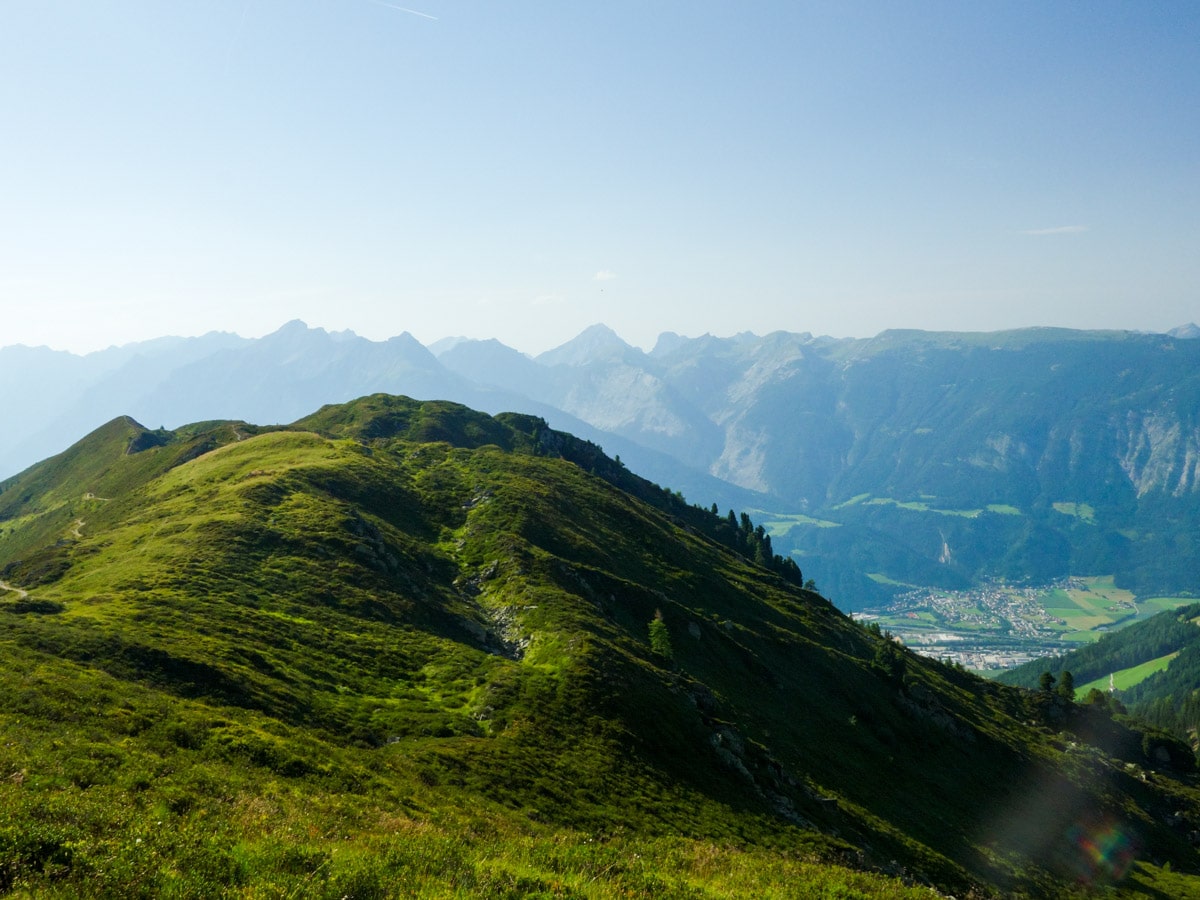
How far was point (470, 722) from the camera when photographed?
171 ft

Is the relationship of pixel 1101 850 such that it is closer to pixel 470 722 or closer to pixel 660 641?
pixel 660 641

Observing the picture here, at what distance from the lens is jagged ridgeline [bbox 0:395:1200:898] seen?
22.6m

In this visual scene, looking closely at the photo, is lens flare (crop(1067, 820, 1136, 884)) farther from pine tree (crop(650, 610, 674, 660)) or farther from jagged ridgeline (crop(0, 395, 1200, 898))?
pine tree (crop(650, 610, 674, 660))

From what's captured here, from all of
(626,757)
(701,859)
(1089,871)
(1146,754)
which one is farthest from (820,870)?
(1146,754)

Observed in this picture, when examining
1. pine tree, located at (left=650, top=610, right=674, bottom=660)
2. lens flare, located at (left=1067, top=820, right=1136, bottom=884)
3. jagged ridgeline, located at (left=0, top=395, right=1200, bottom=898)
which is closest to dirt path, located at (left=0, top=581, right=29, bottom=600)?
jagged ridgeline, located at (left=0, top=395, right=1200, bottom=898)

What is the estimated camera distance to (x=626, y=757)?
5194 cm

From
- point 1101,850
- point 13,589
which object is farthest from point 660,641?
point 13,589

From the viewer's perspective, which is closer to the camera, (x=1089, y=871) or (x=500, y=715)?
(x=500, y=715)

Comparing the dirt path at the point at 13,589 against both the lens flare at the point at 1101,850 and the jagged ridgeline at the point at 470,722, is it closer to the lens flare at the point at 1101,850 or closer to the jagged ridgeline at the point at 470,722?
the jagged ridgeline at the point at 470,722

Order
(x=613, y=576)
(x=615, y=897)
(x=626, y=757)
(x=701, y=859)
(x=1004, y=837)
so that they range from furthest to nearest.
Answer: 1. (x=613, y=576)
2. (x=1004, y=837)
3. (x=626, y=757)
4. (x=701, y=859)
5. (x=615, y=897)

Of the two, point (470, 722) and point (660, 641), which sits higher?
point (470, 722)

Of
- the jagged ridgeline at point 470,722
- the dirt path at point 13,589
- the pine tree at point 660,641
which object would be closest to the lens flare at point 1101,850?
the jagged ridgeline at point 470,722

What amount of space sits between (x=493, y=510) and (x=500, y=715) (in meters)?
57.4

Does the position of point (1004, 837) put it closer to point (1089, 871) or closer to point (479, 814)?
point (1089, 871)
